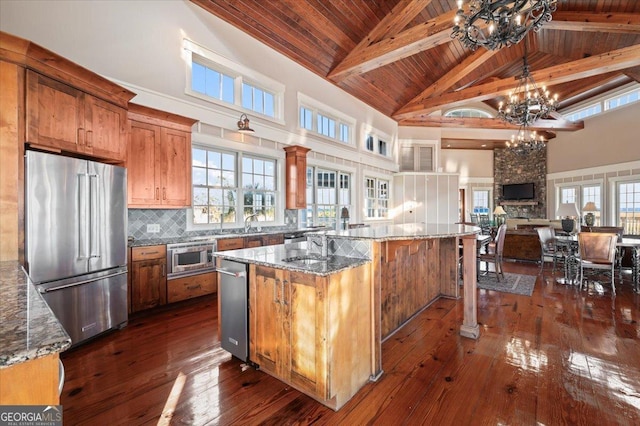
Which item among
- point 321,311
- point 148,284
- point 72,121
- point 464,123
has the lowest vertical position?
point 148,284

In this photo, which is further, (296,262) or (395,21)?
(395,21)

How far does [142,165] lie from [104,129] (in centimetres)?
73

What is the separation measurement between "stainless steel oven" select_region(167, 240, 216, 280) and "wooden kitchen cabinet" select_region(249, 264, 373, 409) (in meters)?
1.88

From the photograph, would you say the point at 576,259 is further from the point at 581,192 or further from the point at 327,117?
the point at 581,192

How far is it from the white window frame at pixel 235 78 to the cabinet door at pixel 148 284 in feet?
Answer: 8.37

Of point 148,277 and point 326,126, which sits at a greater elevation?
point 326,126

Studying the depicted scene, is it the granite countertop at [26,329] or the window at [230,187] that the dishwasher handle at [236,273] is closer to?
the granite countertop at [26,329]

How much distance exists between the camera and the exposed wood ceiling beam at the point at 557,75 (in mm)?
5629

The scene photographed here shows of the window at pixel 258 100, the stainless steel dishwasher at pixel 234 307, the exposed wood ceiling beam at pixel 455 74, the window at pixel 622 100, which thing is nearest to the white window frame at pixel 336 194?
the window at pixel 258 100

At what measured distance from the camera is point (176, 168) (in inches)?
156

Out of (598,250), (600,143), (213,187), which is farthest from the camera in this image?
(600,143)

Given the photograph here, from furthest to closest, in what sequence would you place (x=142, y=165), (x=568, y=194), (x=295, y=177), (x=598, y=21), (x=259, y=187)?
(x=568, y=194), (x=295, y=177), (x=259, y=187), (x=598, y=21), (x=142, y=165)

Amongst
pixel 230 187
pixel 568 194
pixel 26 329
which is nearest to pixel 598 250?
pixel 230 187

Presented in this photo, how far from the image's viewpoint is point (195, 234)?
14.4 ft
